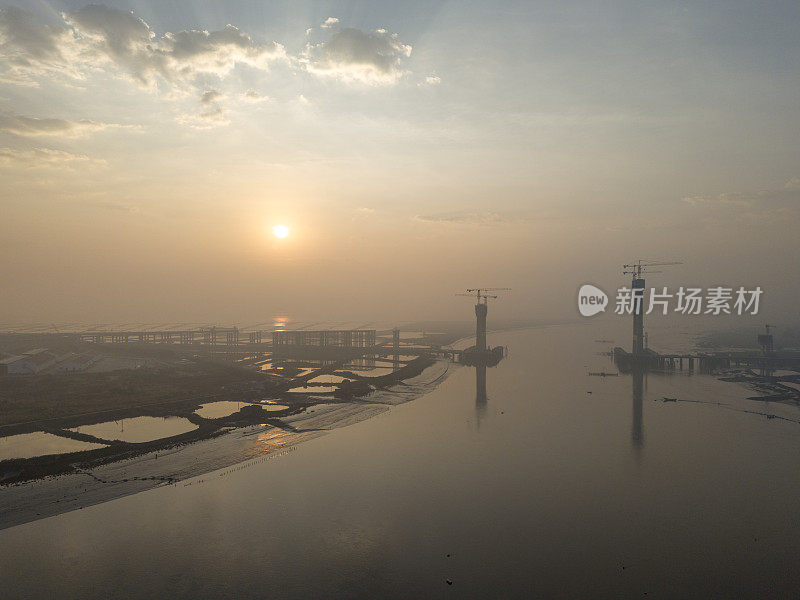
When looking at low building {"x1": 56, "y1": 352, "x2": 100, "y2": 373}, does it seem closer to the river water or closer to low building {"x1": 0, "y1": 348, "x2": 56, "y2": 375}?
low building {"x1": 0, "y1": 348, "x2": 56, "y2": 375}

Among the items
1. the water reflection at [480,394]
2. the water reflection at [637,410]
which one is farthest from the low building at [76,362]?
the water reflection at [637,410]

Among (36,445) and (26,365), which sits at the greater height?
(26,365)

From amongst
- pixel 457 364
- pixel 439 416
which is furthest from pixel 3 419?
pixel 457 364

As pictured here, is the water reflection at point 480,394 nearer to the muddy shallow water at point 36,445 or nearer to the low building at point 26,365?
the muddy shallow water at point 36,445

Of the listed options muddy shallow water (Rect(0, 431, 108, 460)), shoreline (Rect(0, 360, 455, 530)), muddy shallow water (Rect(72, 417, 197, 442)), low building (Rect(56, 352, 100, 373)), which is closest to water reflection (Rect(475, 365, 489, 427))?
shoreline (Rect(0, 360, 455, 530))

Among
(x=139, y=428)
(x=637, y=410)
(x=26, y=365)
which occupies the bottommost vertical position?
(x=637, y=410)

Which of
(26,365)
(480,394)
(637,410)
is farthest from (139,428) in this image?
(637,410)

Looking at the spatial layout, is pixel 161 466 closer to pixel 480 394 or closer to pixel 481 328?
pixel 480 394

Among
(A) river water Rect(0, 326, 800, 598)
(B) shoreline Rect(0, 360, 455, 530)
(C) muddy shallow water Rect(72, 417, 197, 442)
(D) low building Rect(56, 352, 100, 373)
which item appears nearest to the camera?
(A) river water Rect(0, 326, 800, 598)
